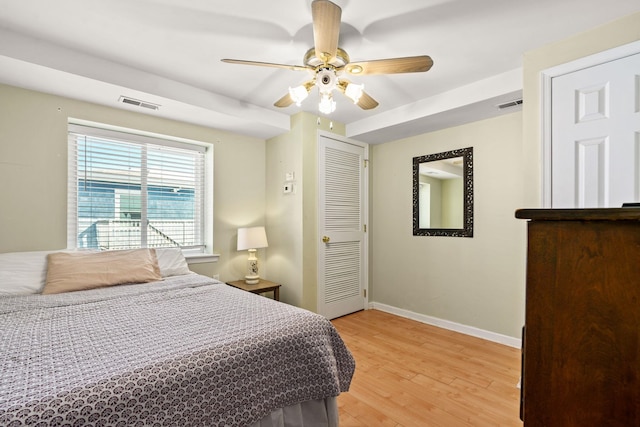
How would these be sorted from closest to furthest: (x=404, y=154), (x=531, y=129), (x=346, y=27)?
(x=346, y=27)
(x=531, y=129)
(x=404, y=154)

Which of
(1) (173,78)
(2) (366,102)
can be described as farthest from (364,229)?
(1) (173,78)

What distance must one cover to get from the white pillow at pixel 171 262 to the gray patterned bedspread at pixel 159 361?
814 millimetres

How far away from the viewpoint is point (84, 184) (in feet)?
9.11

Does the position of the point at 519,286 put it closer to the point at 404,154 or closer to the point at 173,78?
→ the point at 404,154

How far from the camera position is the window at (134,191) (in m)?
2.77

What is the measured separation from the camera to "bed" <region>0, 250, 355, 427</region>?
96 cm

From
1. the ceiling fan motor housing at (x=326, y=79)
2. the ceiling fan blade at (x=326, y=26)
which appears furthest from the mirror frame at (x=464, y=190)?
the ceiling fan blade at (x=326, y=26)

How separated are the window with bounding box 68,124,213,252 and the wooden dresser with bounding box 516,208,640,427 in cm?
333

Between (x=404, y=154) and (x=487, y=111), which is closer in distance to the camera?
(x=487, y=111)

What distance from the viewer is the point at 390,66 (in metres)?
1.85

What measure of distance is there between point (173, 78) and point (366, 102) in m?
1.70

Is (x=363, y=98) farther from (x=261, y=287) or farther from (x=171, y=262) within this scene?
(x=171, y=262)

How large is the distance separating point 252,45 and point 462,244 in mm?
2754

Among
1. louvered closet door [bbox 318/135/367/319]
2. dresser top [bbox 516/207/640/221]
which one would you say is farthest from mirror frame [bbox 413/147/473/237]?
dresser top [bbox 516/207/640/221]
